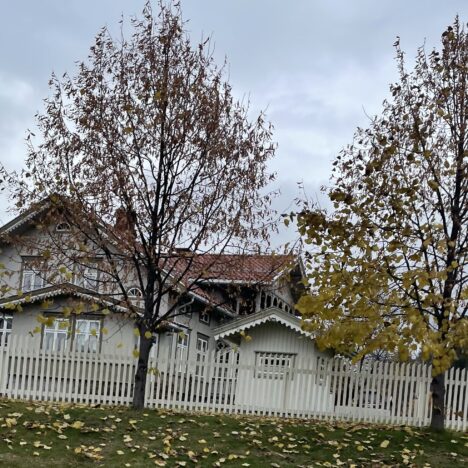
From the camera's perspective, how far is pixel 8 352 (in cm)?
1966

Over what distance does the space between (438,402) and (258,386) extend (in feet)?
15.4

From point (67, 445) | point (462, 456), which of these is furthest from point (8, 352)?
point (462, 456)

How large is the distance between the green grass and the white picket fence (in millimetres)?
1907

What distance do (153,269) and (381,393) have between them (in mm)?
6245

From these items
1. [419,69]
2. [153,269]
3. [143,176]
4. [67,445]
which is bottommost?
[67,445]

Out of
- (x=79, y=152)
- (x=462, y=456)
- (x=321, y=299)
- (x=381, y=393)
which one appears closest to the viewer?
(x=321, y=299)

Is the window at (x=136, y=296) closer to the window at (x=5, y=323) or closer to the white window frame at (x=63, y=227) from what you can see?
the white window frame at (x=63, y=227)

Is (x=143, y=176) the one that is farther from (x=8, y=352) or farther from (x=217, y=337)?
(x=217, y=337)

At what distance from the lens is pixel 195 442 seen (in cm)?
1366

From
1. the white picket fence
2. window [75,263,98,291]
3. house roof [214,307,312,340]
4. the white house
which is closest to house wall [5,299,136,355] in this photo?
the white house

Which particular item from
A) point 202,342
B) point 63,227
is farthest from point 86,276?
point 202,342

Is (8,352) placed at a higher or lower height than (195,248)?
lower

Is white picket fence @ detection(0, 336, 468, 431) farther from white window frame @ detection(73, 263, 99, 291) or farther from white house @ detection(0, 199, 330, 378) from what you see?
white house @ detection(0, 199, 330, 378)

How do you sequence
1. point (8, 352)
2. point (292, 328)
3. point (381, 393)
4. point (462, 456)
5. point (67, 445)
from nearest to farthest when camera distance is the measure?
point (67, 445), point (462, 456), point (381, 393), point (8, 352), point (292, 328)
